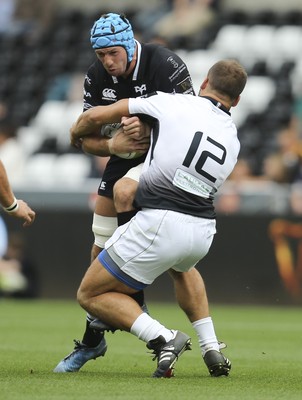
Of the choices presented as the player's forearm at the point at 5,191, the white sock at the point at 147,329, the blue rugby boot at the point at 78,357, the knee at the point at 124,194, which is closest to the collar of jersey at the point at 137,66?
the knee at the point at 124,194

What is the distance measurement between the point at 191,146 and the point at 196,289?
3.27 feet

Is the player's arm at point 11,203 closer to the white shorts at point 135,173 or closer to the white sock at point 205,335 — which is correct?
the white shorts at point 135,173

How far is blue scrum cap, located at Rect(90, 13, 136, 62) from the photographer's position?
7320 millimetres

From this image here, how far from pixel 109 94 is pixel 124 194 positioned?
0.78 m

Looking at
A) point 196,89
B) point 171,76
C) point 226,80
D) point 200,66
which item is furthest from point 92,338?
point 200,66

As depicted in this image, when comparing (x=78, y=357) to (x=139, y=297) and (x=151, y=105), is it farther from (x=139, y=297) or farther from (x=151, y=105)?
(x=151, y=105)

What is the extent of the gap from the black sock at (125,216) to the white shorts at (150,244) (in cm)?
11

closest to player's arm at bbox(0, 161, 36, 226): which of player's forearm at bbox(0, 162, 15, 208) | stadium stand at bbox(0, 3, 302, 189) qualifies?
player's forearm at bbox(0, 162, 15, 208)

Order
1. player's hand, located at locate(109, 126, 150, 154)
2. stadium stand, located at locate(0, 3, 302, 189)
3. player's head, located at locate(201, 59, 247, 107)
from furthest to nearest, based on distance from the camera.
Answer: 1. stadium stand, located at locate(0, 3, 302, 189)
2. player's hand, located at locate(109, 126, 150, 154)
3. player's head, located at locate(201, 59, 247, 107)

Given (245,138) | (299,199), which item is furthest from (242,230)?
(245,138)

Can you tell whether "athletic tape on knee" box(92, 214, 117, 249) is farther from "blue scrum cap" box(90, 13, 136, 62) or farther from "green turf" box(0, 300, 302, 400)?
"blue scrum cap" box(90, 13, 136, 62)

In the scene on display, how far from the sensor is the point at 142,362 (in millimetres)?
8461

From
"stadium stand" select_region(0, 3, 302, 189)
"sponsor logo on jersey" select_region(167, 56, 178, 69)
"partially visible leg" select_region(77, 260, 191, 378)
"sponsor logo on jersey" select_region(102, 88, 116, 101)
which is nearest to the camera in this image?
"partially visible leg" select_region(77, 260, 191, 378)

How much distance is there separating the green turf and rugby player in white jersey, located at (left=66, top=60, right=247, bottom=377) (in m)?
0.36
